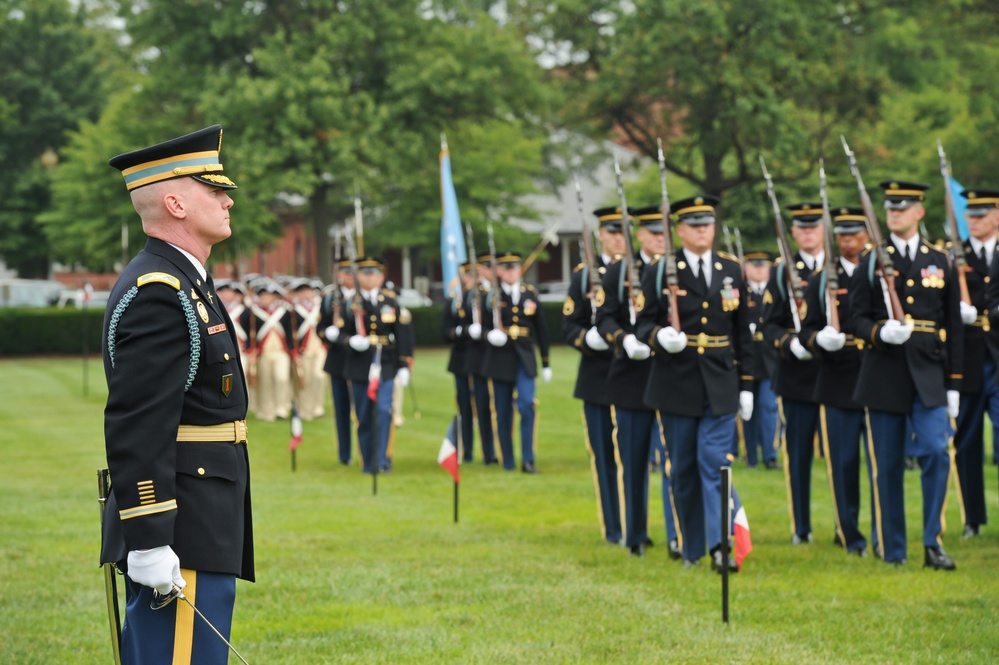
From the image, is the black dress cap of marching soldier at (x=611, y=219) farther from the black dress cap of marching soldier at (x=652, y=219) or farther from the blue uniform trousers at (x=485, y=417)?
the blue uniform trousers at (x=485, y=417)

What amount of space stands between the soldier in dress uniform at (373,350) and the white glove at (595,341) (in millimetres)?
4931

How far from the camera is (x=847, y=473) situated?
9.52 m

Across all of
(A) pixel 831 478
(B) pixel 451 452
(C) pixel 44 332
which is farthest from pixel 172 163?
(C) pixel 44 332

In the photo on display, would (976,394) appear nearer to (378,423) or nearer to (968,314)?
(968,314)

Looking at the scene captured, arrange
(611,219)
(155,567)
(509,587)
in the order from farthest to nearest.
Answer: (611,219) < (509,587) < (155,567)

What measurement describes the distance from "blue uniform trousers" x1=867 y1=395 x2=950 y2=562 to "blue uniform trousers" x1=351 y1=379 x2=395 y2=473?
682 cm

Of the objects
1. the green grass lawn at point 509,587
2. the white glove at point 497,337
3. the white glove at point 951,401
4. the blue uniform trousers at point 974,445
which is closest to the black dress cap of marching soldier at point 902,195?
the white glove at point 951,401

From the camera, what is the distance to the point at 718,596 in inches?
320

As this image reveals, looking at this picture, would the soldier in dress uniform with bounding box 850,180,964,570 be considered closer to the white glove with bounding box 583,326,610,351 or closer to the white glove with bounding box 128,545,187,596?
Answer: the white glove with bounding box 583,326,610,351

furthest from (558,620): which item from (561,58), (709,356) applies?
(561,58)

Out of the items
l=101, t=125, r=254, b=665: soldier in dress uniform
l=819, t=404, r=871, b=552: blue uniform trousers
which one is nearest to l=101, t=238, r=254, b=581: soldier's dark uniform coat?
l=101, t=125, r=254, b=665: soldier in dress uniform

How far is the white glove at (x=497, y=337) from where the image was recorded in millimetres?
15398

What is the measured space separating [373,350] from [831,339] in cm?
721

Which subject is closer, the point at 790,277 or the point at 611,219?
the point at 611,219
